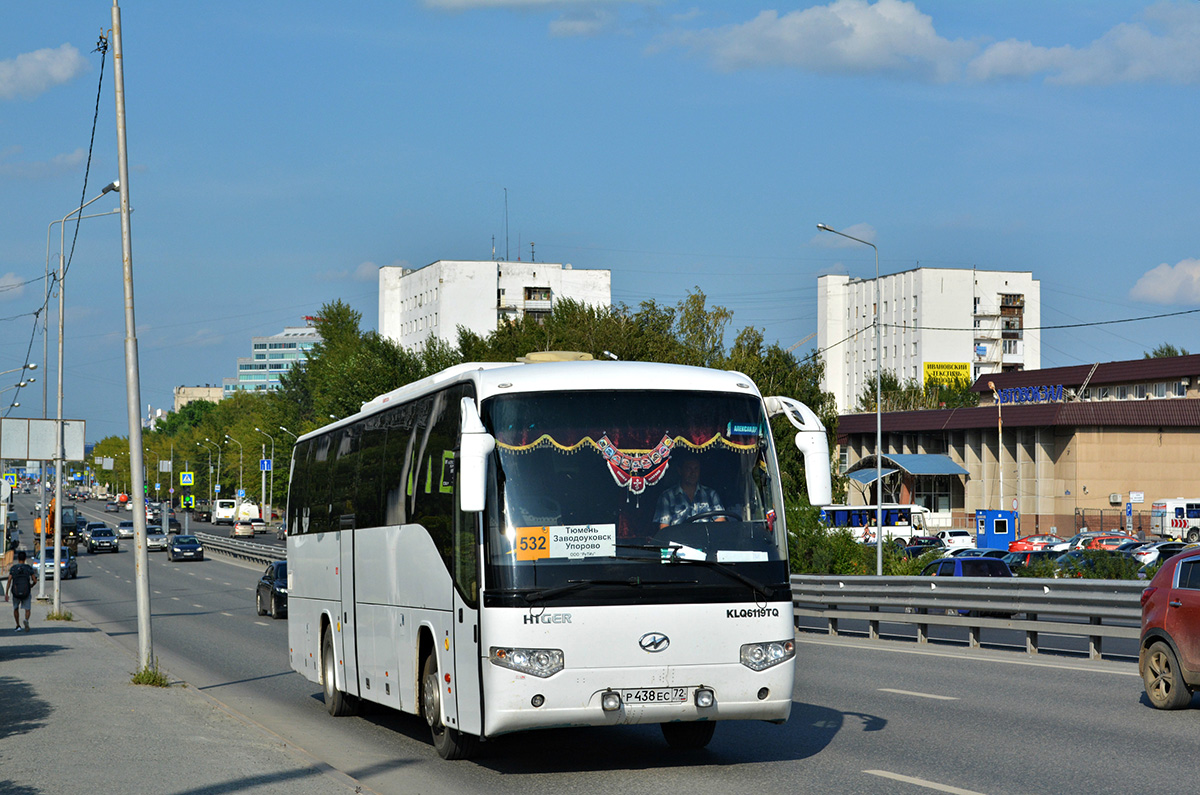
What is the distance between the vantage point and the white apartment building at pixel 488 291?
127062 millimetres

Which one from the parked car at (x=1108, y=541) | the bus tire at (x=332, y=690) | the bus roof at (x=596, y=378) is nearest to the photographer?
the bus roof at (x=596, y=378)

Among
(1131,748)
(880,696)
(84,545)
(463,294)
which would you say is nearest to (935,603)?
(880,696)

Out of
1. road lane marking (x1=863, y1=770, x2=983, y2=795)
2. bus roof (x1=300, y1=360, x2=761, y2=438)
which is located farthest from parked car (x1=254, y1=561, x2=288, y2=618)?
road lane marking (x1=863, y1=770, x2=983, y2=795)

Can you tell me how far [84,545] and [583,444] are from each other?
89.2 meters

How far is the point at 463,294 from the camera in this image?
128m

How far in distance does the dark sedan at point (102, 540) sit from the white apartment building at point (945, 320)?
6837 cm

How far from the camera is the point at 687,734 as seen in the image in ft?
35.0

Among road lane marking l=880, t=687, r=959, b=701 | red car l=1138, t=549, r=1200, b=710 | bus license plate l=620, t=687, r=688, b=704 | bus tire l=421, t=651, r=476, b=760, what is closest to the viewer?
bus license plate l=620, t=687, r=688, b=704

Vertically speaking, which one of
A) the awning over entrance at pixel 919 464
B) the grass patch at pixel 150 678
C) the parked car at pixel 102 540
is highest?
the awning over entrance at pixel 919 464

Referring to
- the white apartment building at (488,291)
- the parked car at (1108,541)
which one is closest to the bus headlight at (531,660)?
the parked car at (1108,541)

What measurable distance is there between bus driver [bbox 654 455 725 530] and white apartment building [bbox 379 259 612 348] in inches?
4511

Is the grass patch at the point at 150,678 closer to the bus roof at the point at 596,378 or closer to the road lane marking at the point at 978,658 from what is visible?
the bus roof at the point at 596,378

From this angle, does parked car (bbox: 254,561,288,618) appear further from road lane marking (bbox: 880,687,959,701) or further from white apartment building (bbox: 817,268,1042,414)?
white apartment building (bbox: 817,268,1042,414)

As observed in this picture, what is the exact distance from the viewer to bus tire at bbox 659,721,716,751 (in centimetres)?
1061
